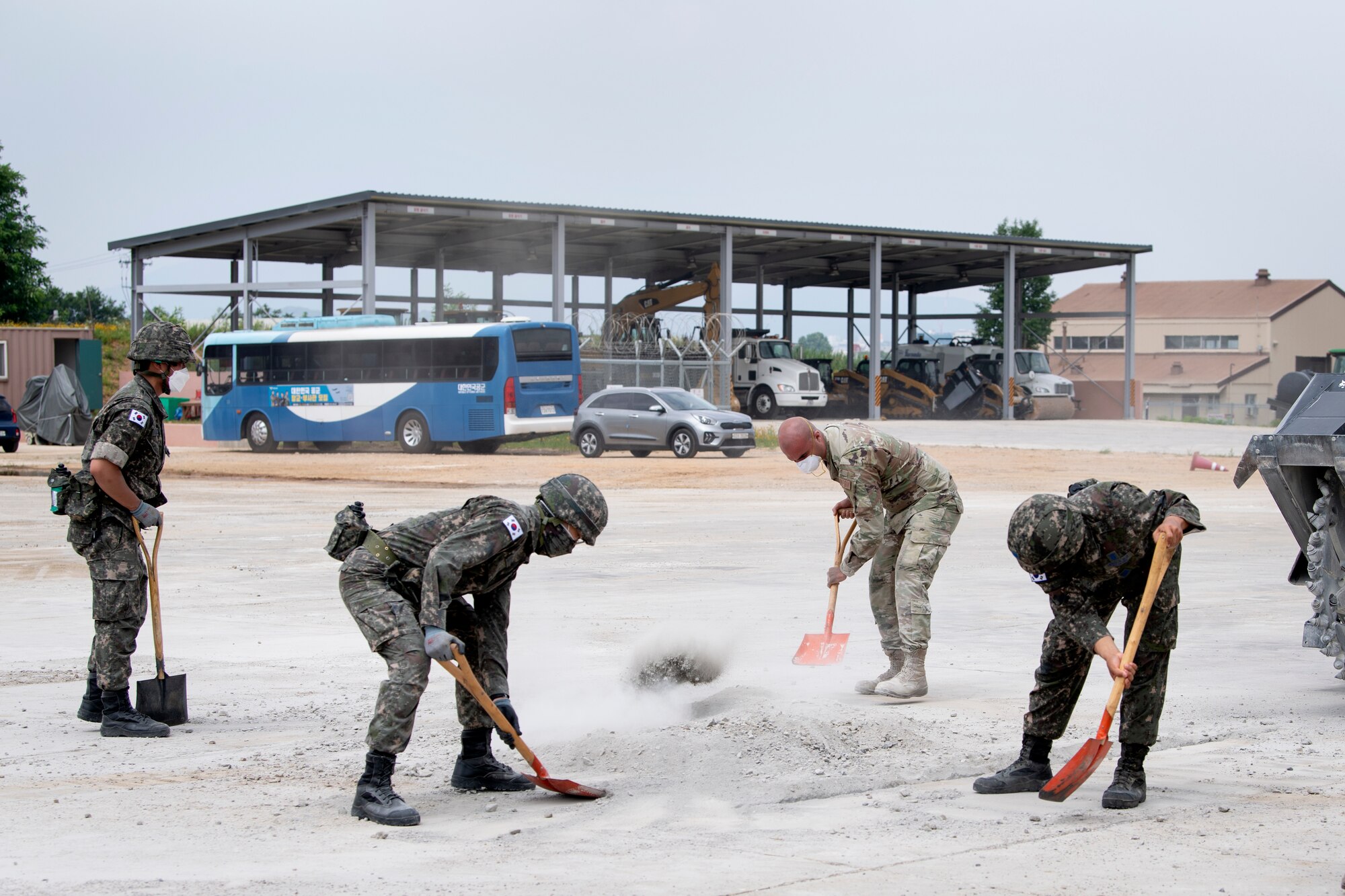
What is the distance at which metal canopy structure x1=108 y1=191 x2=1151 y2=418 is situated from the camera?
41.1 metres

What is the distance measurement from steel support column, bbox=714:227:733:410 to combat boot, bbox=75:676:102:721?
3476 centimetres

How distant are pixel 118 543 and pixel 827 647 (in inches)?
149

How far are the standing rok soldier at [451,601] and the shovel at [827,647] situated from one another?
2716mm

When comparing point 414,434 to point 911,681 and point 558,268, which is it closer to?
point 558,268

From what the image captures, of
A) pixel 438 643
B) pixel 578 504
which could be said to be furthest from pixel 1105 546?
pixel 438 643

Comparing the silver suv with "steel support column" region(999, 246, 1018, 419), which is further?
"steel support column" region(999, 246, 1018, 419)

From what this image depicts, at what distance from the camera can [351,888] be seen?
4.35m

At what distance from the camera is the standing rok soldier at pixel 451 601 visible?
201 inches

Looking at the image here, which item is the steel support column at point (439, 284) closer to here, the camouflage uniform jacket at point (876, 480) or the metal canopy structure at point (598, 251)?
the metal canopy structure at point (598, 251)

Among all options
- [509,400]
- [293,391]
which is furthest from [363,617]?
[293,391]

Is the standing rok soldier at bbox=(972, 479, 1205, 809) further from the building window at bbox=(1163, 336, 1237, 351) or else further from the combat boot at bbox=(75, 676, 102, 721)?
the building window at bbox=(1163, 336, 1237, 351)

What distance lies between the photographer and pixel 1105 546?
17.3 ft

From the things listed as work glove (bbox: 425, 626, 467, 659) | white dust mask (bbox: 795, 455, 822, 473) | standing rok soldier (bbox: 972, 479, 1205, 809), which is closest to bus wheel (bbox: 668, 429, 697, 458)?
white dust mask (bbox: 795, 455, 822, 473)

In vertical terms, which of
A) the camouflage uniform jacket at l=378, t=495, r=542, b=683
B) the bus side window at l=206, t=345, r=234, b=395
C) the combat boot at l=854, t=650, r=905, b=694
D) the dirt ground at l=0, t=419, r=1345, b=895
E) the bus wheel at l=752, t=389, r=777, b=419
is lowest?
the dirt ground at l=0, t=419, r=1345, b=895
